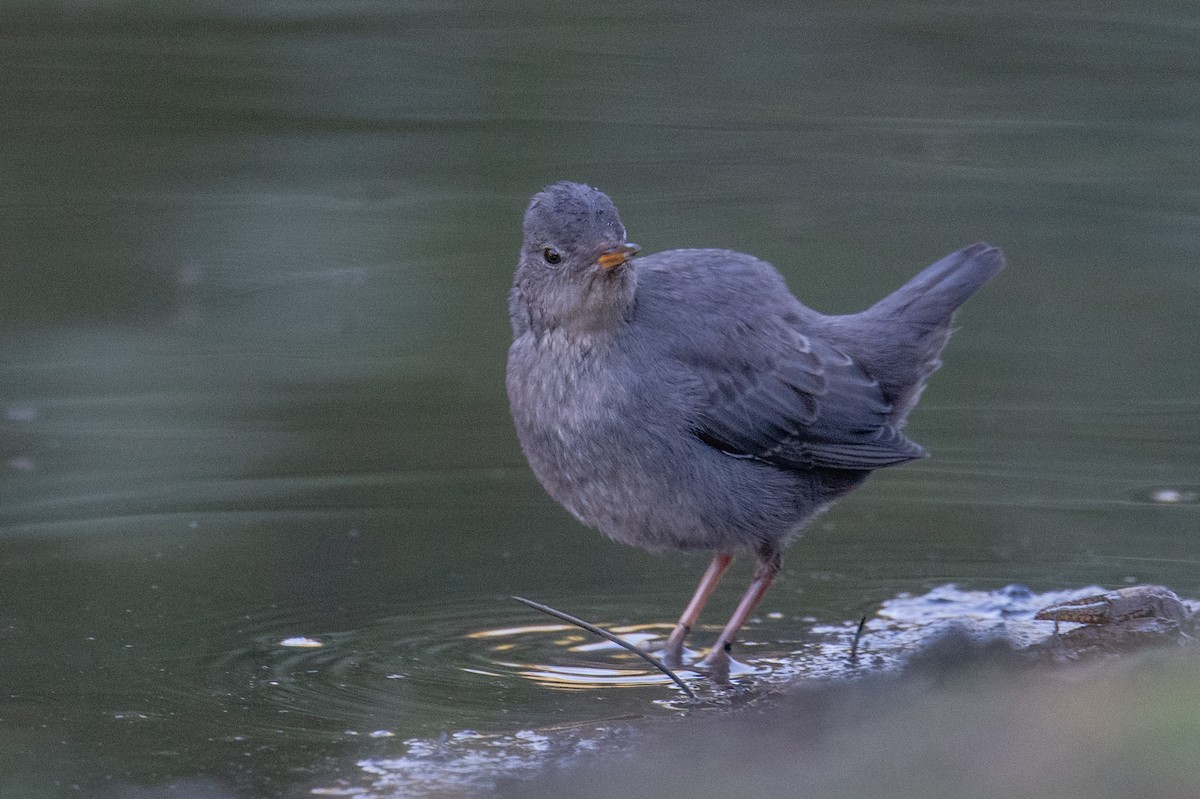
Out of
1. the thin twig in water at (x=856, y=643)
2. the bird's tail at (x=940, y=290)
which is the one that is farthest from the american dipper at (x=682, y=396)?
the thin twig in water at (x=856, y=643)

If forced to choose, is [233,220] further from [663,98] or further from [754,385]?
[754,385]

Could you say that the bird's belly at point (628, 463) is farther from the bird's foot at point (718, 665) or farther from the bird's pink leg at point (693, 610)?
the bird's foot at point (718, 665)

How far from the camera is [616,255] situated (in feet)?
14.9

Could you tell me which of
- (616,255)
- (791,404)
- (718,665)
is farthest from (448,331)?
(718,665)

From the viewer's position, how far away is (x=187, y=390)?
7.16 metres

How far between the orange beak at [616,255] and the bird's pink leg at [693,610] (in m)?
1.01

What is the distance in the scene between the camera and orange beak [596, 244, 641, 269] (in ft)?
14.8

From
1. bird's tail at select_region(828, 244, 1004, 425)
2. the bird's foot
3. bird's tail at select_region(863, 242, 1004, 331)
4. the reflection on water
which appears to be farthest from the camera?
bird's tail at select_region(863, 242, 1004, 331)

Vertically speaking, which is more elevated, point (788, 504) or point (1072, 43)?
point (1072, 43)

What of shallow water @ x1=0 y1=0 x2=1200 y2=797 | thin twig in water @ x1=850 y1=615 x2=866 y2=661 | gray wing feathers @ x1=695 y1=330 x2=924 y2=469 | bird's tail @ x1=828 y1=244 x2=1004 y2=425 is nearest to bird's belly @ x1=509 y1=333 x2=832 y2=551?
gray wing feathers @ x1=695 y1=330 x2=924 y2=469

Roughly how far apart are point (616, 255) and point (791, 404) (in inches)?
32.7

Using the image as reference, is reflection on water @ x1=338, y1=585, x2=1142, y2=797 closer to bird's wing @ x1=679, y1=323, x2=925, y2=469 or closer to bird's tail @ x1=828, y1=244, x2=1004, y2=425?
bird's wing @ x1=679, y1=323, x2=925, y2=469

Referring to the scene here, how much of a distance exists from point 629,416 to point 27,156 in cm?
646

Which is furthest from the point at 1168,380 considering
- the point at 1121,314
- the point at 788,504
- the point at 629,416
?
the point at 629,416
